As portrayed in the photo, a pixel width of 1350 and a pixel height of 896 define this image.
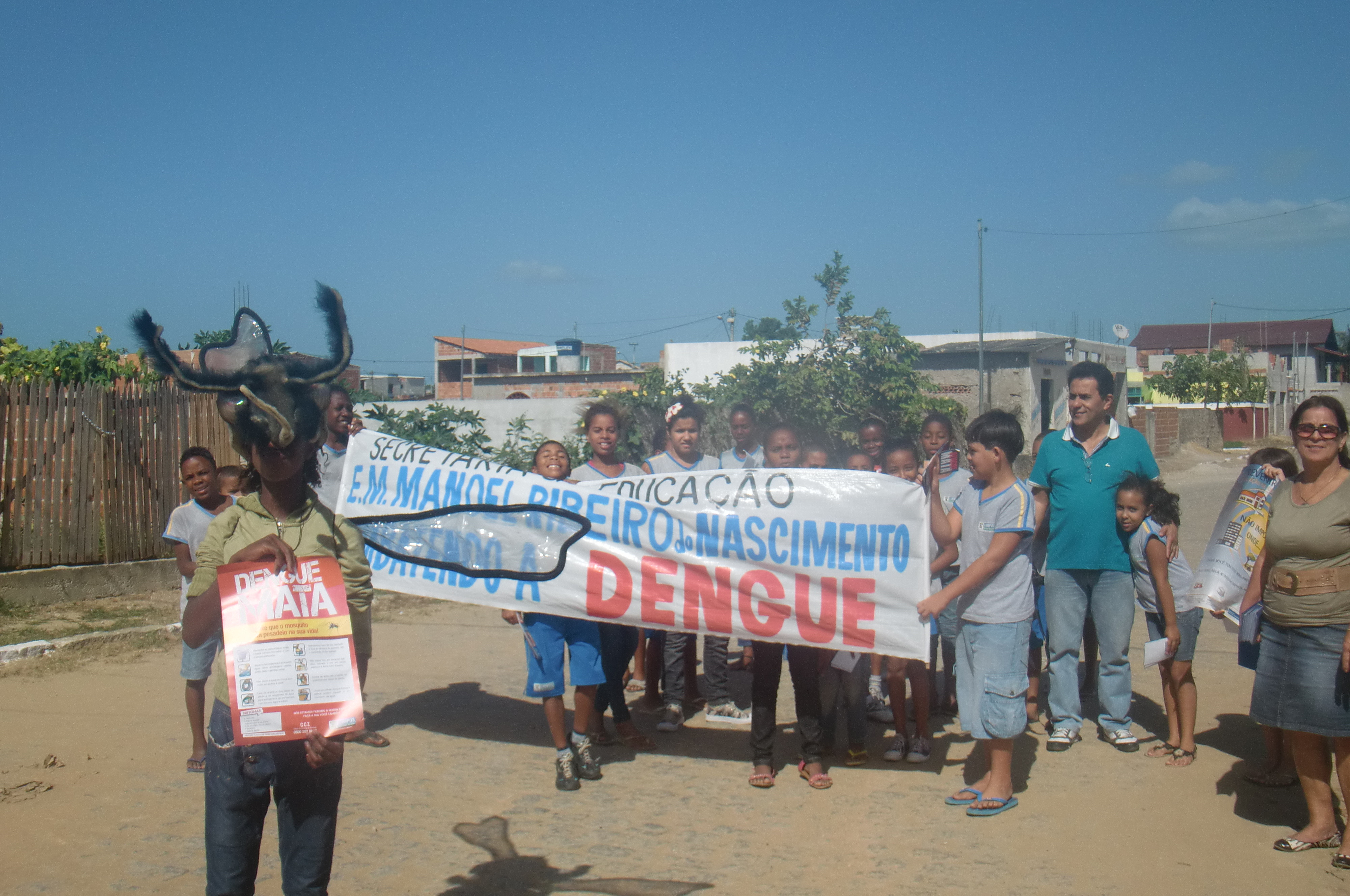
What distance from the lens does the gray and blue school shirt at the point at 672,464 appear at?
6062 millimetres

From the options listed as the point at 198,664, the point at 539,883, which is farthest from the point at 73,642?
the point at 539,883

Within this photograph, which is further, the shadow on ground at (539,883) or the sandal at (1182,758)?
the sandal at (1182,758)

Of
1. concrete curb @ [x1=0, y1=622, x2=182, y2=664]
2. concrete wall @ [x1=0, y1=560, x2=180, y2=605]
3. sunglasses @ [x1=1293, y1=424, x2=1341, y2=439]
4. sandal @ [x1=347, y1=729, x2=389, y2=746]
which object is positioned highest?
sunglasses @ [x1=1293, y1=424, x2=1341, y2=439]

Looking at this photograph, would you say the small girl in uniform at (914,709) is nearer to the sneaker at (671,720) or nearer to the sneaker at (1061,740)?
the sneaker at (1061,740)

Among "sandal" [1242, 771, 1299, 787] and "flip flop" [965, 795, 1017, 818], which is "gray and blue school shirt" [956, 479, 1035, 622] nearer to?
"flip flop" [965, 795, 1017, 818]

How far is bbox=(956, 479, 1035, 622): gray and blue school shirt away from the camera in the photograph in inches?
180

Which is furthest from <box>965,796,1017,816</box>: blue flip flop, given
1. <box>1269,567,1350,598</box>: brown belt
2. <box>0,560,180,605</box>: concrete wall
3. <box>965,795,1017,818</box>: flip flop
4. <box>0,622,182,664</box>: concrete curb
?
<box>0,560,180,605</box>: concrete wall

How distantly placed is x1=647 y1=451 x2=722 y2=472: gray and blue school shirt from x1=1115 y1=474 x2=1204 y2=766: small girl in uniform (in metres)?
2.35

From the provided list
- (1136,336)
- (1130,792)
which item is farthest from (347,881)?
(1136,336)

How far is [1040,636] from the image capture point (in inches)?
234

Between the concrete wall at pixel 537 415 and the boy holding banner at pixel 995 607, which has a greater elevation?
the concrete wall at pixel 537 415

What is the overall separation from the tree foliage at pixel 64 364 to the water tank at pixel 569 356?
27687 mm

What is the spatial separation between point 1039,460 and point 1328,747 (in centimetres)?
208

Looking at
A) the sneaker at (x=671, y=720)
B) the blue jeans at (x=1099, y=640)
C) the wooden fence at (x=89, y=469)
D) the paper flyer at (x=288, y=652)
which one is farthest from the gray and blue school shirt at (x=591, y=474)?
the wooden fence at (x=89, y=469)
